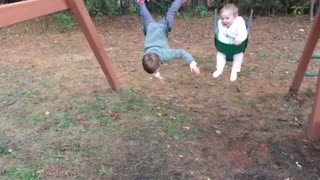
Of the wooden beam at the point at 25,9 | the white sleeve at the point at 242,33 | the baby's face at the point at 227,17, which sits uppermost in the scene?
the wooden beam at the point at 25,9

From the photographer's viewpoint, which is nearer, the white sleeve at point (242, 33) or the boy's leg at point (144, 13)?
the white sleeve at point (242, 33)

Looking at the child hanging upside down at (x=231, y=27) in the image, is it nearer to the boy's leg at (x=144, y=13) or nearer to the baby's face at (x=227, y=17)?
the baby's face at (x=227, y=17)

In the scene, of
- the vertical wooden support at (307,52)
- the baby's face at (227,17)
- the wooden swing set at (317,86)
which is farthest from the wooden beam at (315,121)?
the baby's face at (227,17)

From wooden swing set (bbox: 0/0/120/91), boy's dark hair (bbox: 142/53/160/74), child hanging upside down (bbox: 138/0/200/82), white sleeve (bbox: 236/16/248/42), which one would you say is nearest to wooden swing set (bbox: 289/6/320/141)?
white sleeve (bbox: 236/16/248/42)

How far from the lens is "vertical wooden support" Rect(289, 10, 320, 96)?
13.8 ft

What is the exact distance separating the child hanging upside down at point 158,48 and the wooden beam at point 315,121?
1059mm

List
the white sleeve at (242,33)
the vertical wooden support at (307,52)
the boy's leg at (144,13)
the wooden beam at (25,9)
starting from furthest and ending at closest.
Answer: the vertical wooden support at (307,52) < the boy's leg at (144,13) < the white sleeve at (242,33) < the wooden beam at (25,9)

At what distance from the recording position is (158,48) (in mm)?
3984

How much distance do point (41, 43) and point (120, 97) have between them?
3205mm

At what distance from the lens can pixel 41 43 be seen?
7727 millimetres

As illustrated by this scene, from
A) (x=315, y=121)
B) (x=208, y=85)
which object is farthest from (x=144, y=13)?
(x=315, y=121)

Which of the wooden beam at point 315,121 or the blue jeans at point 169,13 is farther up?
the blue jeans at point 169,13

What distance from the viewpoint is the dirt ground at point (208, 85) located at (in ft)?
12.0

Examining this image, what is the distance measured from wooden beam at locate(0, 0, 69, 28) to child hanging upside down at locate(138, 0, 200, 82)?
81 centimetres
